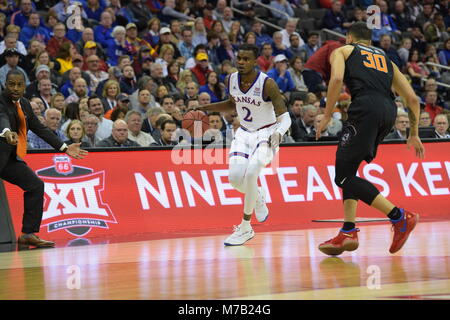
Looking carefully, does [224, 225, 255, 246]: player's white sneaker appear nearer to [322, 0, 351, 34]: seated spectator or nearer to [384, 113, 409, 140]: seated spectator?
[384, 113, 409, 140]: seated spectator

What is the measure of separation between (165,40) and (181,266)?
11187 mm

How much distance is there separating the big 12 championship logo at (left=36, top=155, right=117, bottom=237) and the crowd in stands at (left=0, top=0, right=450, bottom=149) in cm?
118

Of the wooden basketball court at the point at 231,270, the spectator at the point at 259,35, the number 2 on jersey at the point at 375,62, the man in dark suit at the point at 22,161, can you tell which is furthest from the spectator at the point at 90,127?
the spectator at the point at 259,35

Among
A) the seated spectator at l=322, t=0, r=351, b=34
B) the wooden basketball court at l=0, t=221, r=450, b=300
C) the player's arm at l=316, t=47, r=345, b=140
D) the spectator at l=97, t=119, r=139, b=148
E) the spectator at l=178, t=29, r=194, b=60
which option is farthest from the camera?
the seated spectator at l=322, t=0, r=351, b=34

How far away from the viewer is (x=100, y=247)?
1129cm

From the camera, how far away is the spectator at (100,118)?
1498cm

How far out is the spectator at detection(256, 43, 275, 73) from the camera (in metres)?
20.8

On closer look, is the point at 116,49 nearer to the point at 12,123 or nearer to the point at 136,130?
the point at 136,130

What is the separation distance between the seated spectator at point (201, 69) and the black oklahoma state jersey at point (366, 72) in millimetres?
9851

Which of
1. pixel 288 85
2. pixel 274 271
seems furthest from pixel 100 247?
pixel 288 85

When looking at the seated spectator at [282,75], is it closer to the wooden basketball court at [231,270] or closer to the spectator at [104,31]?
the spectator at [104,31]

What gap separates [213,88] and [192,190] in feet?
17.9

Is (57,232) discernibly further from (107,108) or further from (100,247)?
(107,108)

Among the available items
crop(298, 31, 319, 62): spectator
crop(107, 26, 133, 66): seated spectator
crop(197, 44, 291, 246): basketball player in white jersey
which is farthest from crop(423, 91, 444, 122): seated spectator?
crop(197, 44, 291, 246): basketball player in white jersey
